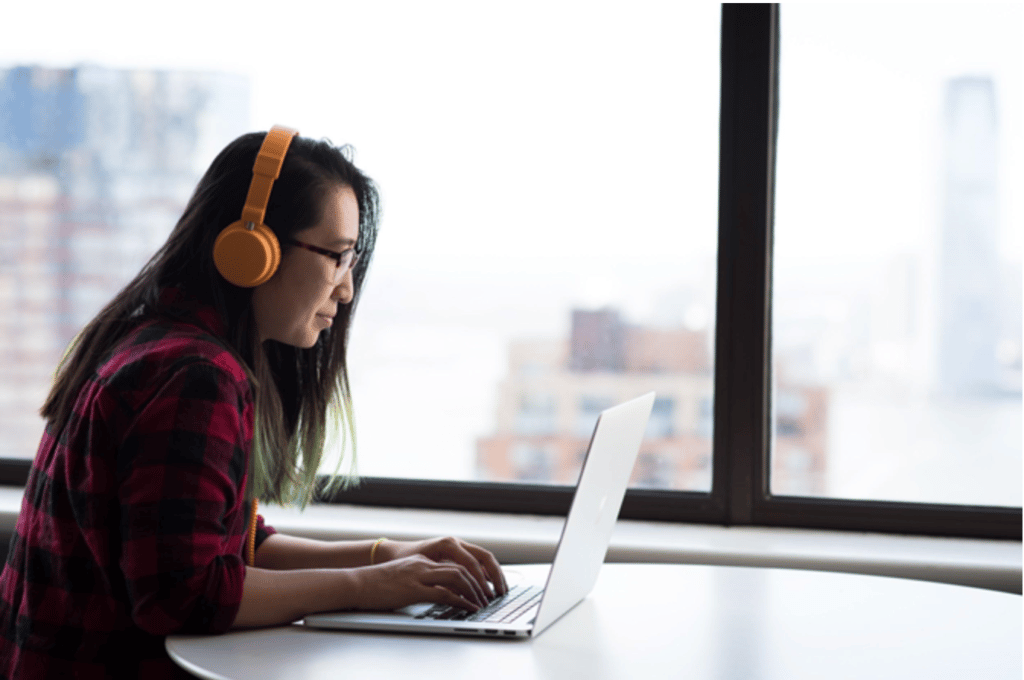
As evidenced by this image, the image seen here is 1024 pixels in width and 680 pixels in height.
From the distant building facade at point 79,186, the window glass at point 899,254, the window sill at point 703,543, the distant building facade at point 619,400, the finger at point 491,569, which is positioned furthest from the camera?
the distant building facade at point 79,186

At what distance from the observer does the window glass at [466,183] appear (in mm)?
2059

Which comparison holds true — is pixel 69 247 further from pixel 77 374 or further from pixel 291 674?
pixel 291 674

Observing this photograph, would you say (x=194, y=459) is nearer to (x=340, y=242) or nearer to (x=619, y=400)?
(x=340, y=242)

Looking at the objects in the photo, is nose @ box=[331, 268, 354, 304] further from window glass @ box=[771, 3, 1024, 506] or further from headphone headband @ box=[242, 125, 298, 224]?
window glass @ box=[771, 3, 1024, 506]

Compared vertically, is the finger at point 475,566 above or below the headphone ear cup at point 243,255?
below

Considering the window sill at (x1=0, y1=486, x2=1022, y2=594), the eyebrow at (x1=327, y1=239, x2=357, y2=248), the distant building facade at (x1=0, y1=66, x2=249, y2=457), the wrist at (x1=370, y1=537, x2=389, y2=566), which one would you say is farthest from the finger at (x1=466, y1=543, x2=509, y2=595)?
the distant building facade at (x1=0, y1=66, x2=249, y2=457)

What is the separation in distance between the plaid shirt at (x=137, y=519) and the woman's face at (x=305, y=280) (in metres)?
0.14

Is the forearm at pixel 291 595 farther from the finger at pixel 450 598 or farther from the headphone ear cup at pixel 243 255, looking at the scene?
the headphone ear cup at pixel 243 255

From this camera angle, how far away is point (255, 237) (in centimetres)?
112

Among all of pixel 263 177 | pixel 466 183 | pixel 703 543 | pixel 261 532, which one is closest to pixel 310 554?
pixel 261 532

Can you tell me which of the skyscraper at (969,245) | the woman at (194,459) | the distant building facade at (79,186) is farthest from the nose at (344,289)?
the skyscraper at (969,245)

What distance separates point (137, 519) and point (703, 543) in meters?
1.17

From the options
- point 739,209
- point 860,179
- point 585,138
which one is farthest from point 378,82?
point 860,179

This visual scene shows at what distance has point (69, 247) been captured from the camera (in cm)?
231
